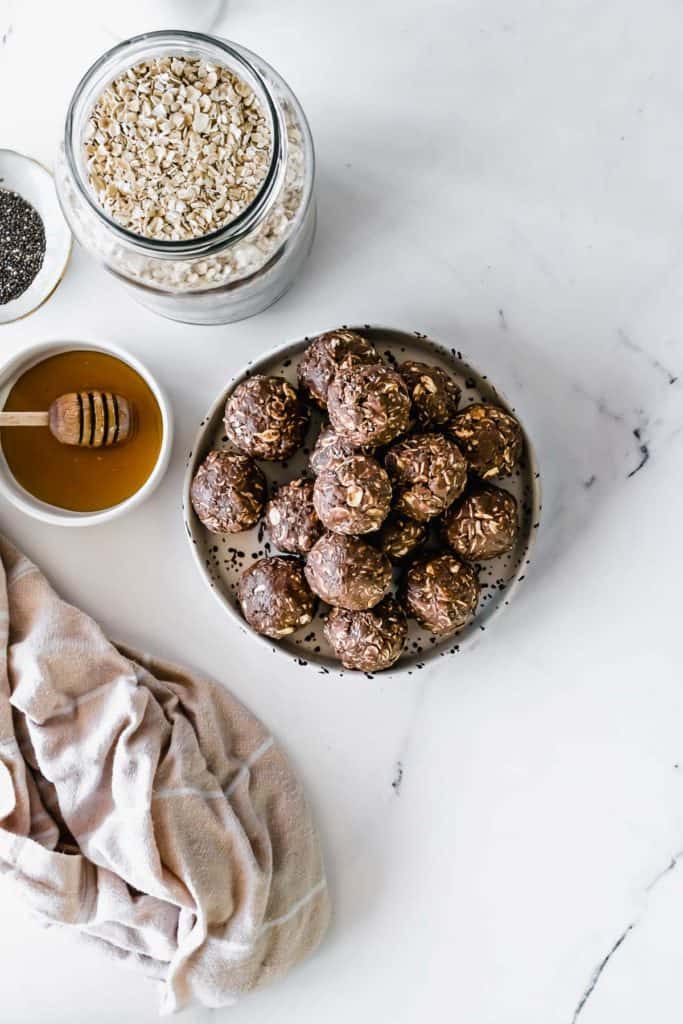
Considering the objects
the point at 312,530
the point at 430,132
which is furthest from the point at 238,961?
the point at 430,132

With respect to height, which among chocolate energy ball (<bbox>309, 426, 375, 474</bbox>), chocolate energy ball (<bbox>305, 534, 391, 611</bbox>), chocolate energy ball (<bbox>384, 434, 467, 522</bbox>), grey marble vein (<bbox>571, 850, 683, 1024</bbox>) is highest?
chocolate energy ball (<bbox>384, 434, 467, 522</bbox>)

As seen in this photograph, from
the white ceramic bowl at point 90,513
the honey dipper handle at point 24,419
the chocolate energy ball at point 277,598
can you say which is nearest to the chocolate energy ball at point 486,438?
the chocolate energy ball at point 277,598

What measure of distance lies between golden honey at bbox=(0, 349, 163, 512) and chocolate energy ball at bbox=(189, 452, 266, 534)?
0.16 meters

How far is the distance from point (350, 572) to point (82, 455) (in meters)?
0.43

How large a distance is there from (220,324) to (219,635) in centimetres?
39

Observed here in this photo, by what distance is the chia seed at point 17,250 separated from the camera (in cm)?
122

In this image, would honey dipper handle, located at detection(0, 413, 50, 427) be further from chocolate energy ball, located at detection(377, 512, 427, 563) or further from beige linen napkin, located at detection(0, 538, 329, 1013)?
chocolate energy ball, located at detection(377, 512, 427, 563)

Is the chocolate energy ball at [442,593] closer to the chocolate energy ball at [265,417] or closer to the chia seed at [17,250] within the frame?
the chocolate energy ball at [265,417]

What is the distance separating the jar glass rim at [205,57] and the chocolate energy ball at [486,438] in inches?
11.7

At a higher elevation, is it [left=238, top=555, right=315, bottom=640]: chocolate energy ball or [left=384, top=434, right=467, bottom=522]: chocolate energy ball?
[left=384, top=434, right=467, bottom=522]: chocolate energy ball

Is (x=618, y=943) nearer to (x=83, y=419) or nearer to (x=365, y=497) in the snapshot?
(x=365, y=497)

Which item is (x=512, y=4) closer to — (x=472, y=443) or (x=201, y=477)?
(x=472, y=443)

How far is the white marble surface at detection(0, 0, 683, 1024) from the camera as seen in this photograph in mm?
1189

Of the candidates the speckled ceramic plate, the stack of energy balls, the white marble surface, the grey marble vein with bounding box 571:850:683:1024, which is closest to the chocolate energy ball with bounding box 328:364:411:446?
the stack of energy balls
